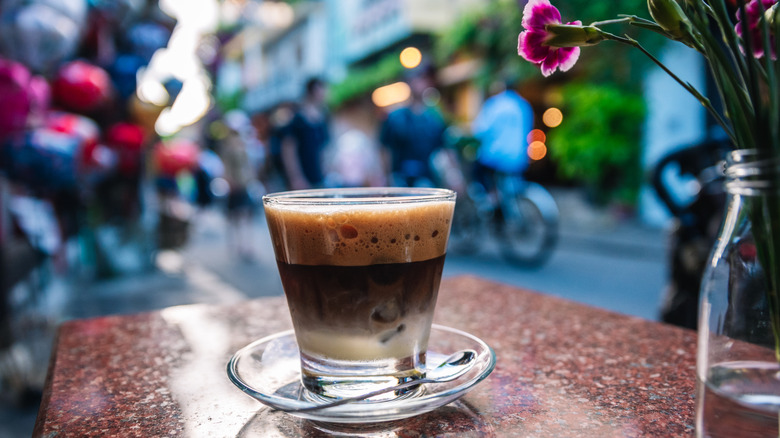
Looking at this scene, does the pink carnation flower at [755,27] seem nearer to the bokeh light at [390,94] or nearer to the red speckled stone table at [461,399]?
the red speckled stone table at [461,399]

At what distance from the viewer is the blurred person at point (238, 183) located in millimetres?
6775

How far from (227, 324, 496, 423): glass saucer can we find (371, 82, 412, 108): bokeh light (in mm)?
13961

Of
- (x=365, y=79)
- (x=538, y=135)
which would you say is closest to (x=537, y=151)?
(x=538, y=135)

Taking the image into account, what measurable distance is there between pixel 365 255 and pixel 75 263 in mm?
5713

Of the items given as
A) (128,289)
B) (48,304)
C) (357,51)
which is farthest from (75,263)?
(357,51)

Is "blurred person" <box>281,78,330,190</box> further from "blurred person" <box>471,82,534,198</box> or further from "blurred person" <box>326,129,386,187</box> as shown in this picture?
"blurred person" <box>471,82,534,198</box>

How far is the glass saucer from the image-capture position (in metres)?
0.54

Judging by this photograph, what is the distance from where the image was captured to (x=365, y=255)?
625mm

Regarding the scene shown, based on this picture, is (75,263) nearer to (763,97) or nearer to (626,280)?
(626,280)

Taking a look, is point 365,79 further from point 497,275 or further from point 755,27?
point 755,27

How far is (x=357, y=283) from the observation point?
24.8 inches

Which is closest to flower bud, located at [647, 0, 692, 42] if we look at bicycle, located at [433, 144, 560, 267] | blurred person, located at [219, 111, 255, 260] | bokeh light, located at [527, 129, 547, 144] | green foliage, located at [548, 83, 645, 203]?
bicycle, located at [433, 144, 560, 267]

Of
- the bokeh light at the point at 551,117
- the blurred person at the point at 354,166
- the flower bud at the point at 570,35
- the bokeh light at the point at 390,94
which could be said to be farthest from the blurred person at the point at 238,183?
the bokeh light at the point at 551,117

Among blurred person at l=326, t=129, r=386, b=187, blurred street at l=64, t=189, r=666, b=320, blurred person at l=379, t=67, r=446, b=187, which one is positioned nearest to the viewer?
blurred street at l=64, t=189, r=666, b=320
